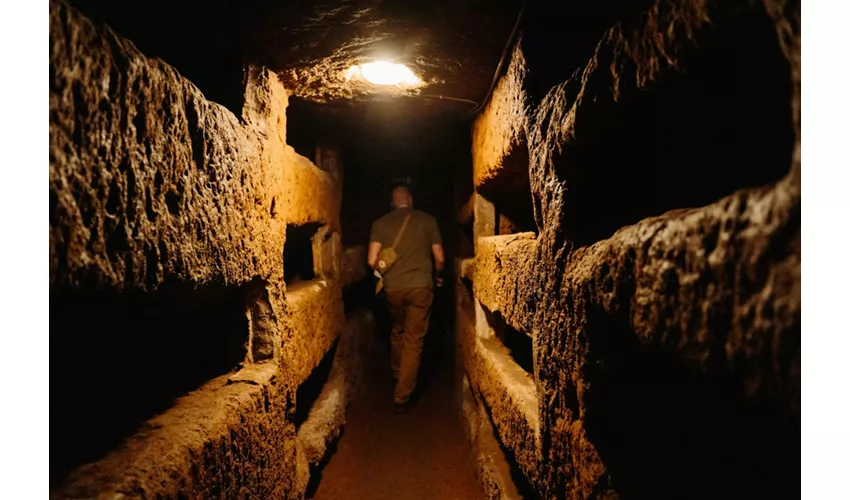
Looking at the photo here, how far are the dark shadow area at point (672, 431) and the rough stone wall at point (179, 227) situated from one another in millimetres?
1234

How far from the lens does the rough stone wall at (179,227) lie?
880mm

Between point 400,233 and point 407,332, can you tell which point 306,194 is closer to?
point 400,233

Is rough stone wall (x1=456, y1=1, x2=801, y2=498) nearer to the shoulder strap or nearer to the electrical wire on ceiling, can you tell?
the electrical wire on ceiling

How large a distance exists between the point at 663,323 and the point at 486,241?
209 centimetres

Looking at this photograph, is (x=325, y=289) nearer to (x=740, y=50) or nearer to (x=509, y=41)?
(x=509, y=41)

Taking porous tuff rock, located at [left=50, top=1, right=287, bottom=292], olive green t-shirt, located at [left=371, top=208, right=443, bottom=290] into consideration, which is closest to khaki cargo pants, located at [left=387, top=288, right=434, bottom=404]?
olive green t-shirt, located at [left=371, top=208, right=443, bottom=290]

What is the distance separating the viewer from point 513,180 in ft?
9.84

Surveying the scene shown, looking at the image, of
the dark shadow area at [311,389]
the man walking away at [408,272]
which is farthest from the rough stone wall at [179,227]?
the man walking away at [408,272]

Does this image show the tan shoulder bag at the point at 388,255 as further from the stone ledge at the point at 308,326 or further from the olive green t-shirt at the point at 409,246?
the stone ledge at the point at 308,326

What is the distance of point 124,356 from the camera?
1.60m

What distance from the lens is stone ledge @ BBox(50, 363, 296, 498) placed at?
1.08 meters

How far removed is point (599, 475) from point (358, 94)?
2691mm

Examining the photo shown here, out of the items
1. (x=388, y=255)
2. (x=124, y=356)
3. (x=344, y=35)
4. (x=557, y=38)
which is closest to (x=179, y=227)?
(x=124, y=356)

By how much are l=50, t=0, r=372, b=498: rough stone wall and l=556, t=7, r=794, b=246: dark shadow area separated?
1179 mm
